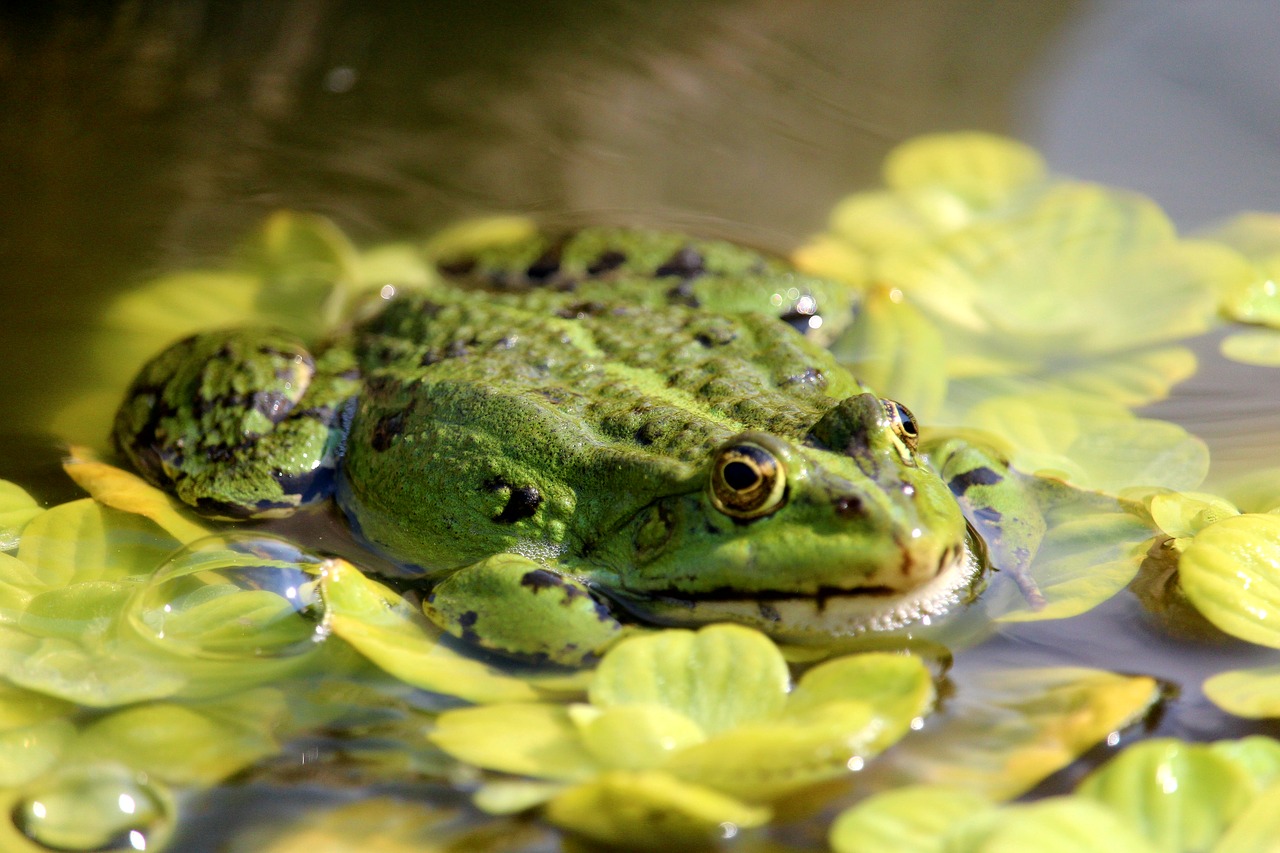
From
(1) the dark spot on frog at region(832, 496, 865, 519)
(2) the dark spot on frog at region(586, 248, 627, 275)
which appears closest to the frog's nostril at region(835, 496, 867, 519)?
(1) the dark spot on frog at region(832, 496, 865, 519)

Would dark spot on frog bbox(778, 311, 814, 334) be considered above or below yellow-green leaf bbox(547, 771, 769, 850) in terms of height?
above

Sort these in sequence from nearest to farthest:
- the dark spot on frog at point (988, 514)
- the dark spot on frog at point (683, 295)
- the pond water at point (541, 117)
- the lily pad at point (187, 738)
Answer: the lily pad at point (187, 738) < the dark spot on frog at point (988, 514) < the dark spot on frog at point (683, 295) < the pond water at point (541, 117)

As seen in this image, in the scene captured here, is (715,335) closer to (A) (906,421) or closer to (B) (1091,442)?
(A) (906,421)

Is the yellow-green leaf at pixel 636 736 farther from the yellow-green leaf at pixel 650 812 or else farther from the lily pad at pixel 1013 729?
the lily pad at pixel 1013 729

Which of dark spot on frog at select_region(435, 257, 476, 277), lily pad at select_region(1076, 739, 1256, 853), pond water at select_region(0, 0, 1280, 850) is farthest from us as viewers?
pond water at select_region(0, 0, 1280, 850)

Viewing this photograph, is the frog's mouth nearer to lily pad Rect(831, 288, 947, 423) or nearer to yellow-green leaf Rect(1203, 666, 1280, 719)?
yellow-green leaf Rect(1203, 666, 1280, 719)

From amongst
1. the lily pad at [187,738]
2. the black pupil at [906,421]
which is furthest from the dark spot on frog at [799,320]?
the lily pad at [187,738]

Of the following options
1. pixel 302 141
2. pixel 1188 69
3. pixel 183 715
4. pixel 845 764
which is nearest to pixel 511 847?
pixel 845 764
